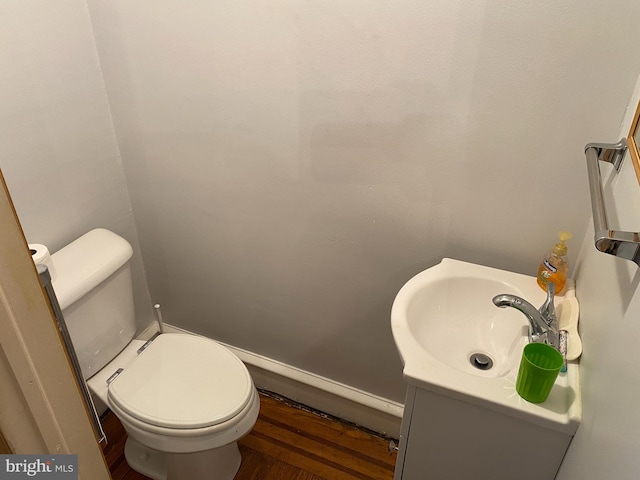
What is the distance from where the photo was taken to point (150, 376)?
1.56 meters

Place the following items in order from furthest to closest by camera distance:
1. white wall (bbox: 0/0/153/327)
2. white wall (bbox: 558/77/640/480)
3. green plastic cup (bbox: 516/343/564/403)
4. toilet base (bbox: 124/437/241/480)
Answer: toilet base (bbox: 124/437/241/480) → white wall (bbox: 0/0/153/327) → green plastic cup (bbox: 516/343/564/403) → white wall (bbox: 558/77/640/480)

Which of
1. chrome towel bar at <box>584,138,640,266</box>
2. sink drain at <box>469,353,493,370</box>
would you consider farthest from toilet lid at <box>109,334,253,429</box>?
chrome towel bar at <box>584,138,640,266</box>

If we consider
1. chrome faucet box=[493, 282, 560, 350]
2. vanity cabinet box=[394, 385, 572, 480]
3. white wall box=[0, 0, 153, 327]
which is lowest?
vanity cabinet box=[394, 385, 572, 480]

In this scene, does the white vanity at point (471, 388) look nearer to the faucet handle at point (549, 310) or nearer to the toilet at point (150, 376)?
the faucet handle at point (549, 310)

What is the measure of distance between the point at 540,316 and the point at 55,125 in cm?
142

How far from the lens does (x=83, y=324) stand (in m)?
1.52

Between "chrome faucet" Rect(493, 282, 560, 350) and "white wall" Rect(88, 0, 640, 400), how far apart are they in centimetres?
23

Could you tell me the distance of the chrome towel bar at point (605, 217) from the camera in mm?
708

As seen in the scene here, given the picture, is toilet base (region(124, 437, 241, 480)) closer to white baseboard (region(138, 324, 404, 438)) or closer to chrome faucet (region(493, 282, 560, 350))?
white baseboard (region(138, 324, 404, 438))

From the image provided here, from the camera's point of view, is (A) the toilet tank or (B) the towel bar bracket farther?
(A) the toilet tank

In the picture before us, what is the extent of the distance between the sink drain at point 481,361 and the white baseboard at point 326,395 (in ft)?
1.94

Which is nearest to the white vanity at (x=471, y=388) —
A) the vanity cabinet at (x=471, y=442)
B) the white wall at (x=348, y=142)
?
the vanity cabinet at (x=471, y=442)

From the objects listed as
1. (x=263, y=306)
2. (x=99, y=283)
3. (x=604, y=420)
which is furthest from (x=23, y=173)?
(x=604, y=420)

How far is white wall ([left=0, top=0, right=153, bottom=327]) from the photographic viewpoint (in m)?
1.37
